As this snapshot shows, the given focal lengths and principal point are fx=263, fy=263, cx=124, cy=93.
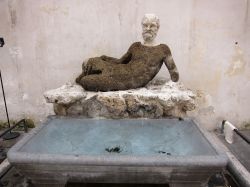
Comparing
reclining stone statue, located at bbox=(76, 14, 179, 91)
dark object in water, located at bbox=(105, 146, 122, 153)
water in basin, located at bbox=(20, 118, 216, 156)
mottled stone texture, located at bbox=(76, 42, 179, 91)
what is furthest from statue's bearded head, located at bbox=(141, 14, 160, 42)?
dark object in water, located at bbox=(105, 146, 122, 153)

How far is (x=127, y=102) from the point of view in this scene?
9.87 feet

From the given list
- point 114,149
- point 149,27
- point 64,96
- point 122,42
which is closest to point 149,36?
point 149,27

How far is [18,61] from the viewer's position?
405 cm

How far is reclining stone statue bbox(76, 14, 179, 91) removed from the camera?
10.3ft

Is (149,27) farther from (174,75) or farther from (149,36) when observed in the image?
(174,75)

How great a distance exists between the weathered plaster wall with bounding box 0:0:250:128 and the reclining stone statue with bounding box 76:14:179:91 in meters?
0.76

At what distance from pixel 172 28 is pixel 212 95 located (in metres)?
1.22

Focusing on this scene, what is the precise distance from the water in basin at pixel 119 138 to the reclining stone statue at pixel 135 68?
0.44m

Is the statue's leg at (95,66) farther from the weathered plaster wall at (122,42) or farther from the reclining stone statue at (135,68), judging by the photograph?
the weathered plaster wall at (122,42)

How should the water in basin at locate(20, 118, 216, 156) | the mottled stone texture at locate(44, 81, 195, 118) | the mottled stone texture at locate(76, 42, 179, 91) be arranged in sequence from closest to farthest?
1. the water in basin at locate(20, 118, 216, 156)
2. the mottled stone texture at locate(44, 81, 195, 118)
3. the mottled stone texture at locate(76, 42, 179, 91)

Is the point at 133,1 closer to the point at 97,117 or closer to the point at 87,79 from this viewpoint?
the point at 87,79

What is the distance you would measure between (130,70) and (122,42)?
36.7 inches

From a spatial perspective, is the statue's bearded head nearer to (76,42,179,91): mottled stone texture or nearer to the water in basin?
(76,42,179,91): mottled stone texture

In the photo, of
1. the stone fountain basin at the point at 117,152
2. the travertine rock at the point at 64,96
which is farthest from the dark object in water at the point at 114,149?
the travertine rock at the point at 64,96
